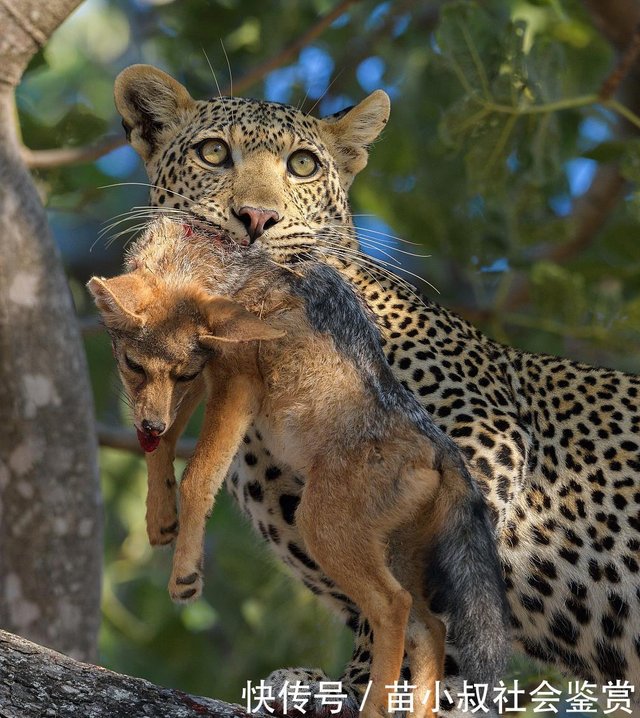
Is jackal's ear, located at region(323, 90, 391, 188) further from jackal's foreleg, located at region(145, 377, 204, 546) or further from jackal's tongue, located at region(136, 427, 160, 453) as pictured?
jackal's tongue, located at region(136, 427, 160, 453)

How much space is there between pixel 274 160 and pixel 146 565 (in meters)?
9.42

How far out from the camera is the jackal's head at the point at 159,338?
230 inches

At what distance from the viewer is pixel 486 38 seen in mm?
9547

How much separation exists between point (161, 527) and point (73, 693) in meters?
1.27

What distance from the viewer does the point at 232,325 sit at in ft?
18.8

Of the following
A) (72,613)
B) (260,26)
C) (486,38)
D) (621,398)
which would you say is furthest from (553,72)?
(72,613)

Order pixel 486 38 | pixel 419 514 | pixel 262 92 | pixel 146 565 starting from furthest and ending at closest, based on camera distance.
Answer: pixel 146 565 → pixel 262 92 → pixel 486 38 → pixel 419 514

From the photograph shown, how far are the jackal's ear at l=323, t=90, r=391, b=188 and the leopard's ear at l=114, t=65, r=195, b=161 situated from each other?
2.73 feet

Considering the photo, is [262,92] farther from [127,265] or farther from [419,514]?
[419,514]

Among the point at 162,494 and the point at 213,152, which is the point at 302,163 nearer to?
the point at 213,152

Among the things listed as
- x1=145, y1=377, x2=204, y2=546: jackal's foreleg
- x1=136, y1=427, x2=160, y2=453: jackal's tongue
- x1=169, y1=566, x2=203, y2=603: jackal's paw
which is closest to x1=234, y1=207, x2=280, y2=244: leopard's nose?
x1=145, y1=377, x2=204, y2=546: jackal's foreleg

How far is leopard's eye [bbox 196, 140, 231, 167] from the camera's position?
7.48 meters

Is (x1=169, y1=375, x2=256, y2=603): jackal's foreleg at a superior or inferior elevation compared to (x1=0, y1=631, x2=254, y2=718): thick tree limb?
superior

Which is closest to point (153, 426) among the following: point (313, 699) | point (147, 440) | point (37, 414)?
point (147, 440)
